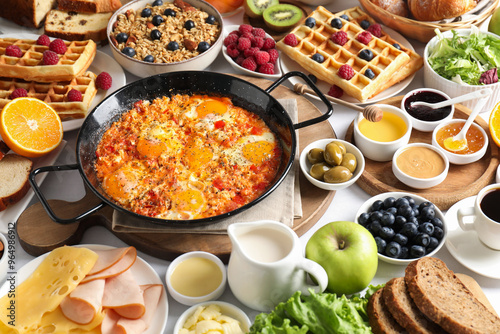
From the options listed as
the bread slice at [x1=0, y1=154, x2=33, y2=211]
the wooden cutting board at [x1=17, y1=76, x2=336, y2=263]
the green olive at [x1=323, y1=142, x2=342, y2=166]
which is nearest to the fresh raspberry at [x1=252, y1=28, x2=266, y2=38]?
the green olive at [x1=323, y1=142, x2=342, y2=166]

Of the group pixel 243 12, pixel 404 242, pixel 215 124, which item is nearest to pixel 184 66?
pixel 215 124

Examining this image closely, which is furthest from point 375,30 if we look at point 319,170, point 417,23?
point 319,170

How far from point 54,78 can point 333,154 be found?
1.99 meters

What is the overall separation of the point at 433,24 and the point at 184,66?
1857mm

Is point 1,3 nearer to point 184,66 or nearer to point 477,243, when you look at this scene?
point 184,66

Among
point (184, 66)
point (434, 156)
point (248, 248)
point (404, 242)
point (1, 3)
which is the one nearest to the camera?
point (248, 248)

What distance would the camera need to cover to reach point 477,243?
8.57ft

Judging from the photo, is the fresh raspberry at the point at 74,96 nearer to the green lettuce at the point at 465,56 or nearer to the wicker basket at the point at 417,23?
the wicker basket at the point at 417,23

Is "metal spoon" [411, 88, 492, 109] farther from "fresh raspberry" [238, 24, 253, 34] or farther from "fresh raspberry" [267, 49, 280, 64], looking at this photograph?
"fresh raspberry" [238, 24, 253, 34]

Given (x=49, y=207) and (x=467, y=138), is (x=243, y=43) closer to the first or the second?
(x=467, y=138)

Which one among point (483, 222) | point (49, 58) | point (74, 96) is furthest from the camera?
point (49, 58)

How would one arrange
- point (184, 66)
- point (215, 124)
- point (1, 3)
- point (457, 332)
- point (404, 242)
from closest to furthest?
point (457, 332), point (404, 242), point (215, 124), point (184, 66), point (1, 3)

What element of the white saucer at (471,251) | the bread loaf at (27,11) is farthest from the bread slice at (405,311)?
the bread loaf at (27,11)

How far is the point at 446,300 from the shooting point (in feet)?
7.05
